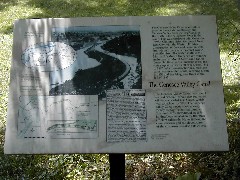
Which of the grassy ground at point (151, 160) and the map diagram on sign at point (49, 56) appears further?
the grassy ground at point (151, 160)

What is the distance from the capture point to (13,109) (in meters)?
2.99

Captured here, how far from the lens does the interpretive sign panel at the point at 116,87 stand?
2.87 meters

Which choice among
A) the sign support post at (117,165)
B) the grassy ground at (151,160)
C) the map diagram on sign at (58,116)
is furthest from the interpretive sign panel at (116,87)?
the grassy ground at (151,160)

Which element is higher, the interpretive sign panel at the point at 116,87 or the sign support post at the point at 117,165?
the interpretive sign panel at the point at 116,87

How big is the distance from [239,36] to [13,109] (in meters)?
4.67

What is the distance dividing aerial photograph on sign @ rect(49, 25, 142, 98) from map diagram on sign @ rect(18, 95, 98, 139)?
0.07m

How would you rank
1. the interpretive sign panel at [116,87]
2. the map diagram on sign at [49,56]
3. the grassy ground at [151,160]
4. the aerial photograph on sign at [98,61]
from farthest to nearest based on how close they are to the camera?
1. the grassy ground at [151,160]
2. the map diagram on sign at [49,56]
3. the aerial photograph on sign at [98,61]
4. the interpretive sign panel at [116,87]

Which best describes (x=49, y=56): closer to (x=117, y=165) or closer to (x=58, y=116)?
(x=58, y=116)

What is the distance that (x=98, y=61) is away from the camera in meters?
3.13

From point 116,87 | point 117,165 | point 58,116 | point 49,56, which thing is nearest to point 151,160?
point 117,165

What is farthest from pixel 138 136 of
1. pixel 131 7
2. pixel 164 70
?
pixel 131 7

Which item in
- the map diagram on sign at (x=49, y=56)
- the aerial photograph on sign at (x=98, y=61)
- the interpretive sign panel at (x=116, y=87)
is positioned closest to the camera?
the interpretive sign panel at (x=116, y=87)

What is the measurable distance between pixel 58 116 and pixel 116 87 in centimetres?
46

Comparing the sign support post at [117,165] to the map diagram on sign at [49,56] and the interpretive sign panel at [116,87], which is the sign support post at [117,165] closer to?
the interpretive sign panel at [116,87]
